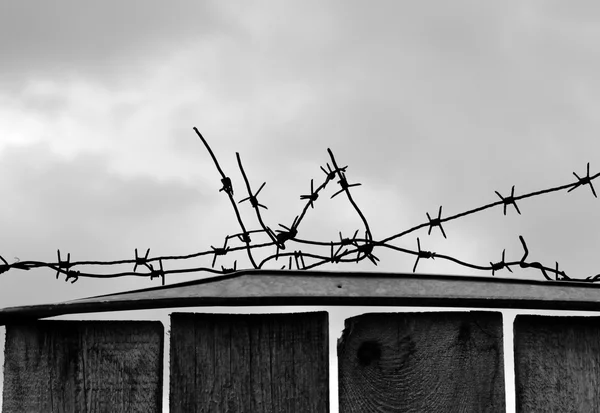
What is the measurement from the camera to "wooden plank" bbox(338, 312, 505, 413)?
2271 mm

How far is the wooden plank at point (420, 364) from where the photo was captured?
2271 millimetres

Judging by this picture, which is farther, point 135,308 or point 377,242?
point 377,242

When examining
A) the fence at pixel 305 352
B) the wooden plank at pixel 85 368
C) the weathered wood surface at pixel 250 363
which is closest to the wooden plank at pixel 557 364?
the fence at pixel 305 352

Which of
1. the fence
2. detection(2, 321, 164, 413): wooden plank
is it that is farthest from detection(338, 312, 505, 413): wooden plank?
detection(2, 321, 164, 413): wooden plank

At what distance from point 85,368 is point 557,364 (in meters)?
1.11

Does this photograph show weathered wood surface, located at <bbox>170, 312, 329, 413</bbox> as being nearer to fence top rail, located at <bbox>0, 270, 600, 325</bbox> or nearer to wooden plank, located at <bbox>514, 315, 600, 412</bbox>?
fence top rail, located at <bbox>0, 270, 600, 325</bbox>

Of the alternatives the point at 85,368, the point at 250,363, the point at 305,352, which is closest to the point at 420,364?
the point at 305,352

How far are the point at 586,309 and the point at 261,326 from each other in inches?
29.8

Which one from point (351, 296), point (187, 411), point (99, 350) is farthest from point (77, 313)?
point (351, 296)

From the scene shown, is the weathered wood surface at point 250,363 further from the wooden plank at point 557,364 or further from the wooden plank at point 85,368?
the wooden plank at point 557,364

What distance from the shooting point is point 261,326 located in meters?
2.29

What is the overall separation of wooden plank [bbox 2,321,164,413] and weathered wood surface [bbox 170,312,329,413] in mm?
67

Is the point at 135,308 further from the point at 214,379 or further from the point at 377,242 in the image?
the point at 377,242

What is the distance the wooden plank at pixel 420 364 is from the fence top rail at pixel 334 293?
0.27 ft
